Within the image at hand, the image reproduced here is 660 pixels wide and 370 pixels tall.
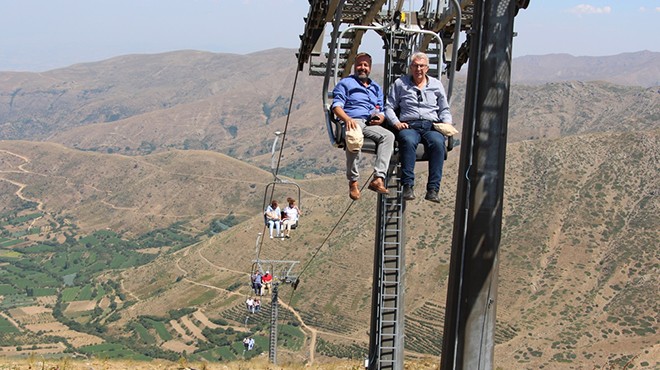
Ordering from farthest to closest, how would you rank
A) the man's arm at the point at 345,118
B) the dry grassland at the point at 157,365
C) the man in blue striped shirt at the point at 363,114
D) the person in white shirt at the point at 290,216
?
the person in white shirt at the point at 290,216
the dry grassland at the point at 157,365
the man's arm at the point at 345,118
the man in blue striped shirt at the point at 363,114

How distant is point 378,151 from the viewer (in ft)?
19.2

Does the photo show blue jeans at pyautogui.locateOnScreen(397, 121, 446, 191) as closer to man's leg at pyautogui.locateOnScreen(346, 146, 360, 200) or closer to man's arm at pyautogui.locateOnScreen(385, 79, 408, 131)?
man's arm at pyautogui.locateOnScreen(385, 79, 408, 131)

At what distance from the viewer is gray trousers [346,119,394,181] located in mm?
5793

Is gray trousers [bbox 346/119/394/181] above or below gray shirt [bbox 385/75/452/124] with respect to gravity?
below

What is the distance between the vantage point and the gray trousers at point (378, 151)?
19.0 feet

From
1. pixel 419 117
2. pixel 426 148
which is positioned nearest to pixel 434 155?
pixel 426 148

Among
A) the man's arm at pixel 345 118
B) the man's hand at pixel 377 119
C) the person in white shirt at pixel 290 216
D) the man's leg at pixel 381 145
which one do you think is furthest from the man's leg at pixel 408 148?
the person in white shirt at pixel 290 216

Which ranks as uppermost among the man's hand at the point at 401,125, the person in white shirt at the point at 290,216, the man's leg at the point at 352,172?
the man's hand at the point at 401,125

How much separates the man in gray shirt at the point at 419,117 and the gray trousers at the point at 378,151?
0.36ft

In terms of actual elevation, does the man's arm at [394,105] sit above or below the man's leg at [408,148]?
above

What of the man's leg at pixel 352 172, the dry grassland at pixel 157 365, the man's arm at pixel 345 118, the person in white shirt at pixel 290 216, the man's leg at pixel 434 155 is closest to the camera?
the man's leg at pixel 434 155

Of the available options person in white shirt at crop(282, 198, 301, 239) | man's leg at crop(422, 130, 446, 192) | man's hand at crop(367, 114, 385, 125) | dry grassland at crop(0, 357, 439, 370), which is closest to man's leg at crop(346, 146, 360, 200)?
man's hand at crop(367, 114, 385, 125)

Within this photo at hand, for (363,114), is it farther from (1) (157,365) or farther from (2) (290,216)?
(2) (290,216)

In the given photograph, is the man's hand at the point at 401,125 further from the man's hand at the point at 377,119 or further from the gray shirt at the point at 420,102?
the man's hand at the point at 377,119
